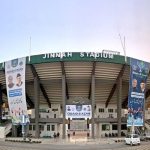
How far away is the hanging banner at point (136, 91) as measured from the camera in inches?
3147

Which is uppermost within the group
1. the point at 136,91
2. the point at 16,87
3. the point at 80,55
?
the point at 80,55

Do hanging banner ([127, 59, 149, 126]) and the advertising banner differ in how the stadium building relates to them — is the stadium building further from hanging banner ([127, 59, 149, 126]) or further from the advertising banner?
hanging banner ([127, 59, 149, 126])

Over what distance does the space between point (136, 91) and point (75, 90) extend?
15.8 meters

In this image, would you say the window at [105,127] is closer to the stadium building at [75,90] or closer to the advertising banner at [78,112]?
the stadium building at [75,90]

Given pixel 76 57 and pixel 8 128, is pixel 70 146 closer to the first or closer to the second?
pixel 76 57

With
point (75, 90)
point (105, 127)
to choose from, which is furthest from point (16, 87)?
point (105, 127)

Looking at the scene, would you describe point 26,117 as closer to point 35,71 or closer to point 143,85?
point 35,71

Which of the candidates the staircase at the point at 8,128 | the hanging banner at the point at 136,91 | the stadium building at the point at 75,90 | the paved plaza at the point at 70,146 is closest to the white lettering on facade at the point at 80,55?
the stadium building at the point at 75,90

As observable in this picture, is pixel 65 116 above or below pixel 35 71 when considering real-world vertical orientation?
below

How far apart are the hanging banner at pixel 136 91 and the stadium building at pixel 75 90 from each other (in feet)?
8.52

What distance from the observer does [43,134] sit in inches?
3546

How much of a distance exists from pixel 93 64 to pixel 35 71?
43.5 ft

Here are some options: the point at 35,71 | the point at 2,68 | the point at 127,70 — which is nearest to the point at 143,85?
the point at 127,70

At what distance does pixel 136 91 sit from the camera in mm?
81812
